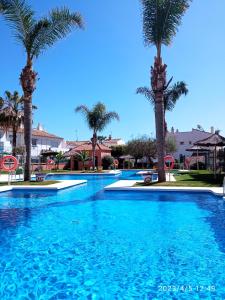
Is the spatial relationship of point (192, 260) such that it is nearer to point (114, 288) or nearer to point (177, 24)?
point (114, 288)

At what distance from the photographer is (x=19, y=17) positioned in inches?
704

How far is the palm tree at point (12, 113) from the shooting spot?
3512 centimetres

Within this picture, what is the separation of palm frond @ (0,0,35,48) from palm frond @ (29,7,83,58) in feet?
1.23

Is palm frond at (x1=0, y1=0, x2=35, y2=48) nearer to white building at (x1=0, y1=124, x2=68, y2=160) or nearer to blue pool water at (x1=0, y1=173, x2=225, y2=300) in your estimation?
blue pool water at (x1=0, y1=173, x2=225, y2=300)

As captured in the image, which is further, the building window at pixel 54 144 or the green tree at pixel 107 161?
the building window at pixel 54 144

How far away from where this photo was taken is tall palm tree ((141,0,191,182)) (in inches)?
666

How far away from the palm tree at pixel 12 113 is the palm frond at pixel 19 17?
17.7m

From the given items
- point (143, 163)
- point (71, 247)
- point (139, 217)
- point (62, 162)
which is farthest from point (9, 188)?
point (143, 163)

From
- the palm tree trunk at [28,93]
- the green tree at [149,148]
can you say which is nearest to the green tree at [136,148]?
the green tree at [149,148]

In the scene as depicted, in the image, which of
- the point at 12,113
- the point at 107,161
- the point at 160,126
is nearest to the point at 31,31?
the point at 160,126

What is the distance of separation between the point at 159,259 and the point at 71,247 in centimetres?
197
